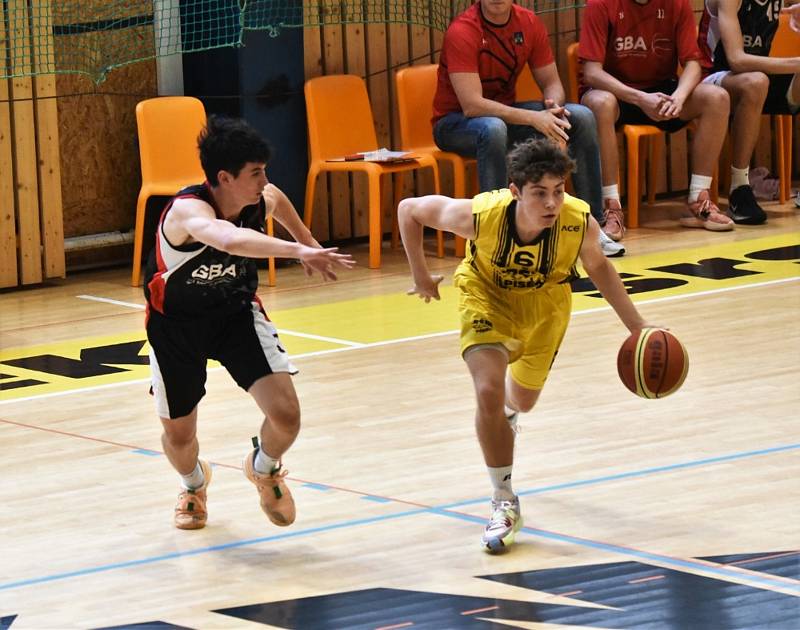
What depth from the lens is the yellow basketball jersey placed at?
5227 millimetres

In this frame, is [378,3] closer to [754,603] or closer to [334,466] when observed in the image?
[334,466]

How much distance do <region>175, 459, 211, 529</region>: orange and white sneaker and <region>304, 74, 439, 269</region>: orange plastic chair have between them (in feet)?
17.4

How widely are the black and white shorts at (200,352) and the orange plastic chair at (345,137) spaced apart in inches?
209

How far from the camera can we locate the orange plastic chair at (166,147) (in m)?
10.2

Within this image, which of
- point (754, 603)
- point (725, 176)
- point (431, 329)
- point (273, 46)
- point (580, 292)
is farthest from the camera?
Answer: point (725, 176)

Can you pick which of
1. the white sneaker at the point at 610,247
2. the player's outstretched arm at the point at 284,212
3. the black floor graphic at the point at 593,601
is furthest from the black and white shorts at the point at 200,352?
the white sneaker at the point at 610,247

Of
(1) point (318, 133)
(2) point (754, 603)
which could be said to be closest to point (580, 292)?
(1) point (318, 133)

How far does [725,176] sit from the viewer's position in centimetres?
1350

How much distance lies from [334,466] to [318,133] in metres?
5.18

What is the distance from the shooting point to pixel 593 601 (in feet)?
14.4

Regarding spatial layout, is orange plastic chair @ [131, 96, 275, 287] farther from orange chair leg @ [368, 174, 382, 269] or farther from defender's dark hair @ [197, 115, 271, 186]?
defender's dark hair @ [197, 115, 271, 186]

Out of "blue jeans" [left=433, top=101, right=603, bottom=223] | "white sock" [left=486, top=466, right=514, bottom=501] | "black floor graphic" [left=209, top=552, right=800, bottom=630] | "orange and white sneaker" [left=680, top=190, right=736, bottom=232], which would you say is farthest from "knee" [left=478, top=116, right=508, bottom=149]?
"black floor graphic" [left=209, top=552, right=800, bottom=630]

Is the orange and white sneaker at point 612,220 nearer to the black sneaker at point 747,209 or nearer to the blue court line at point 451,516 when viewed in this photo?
the black sneaker at point 747,209

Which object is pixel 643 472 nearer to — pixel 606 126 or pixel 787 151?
pixel 606 126
